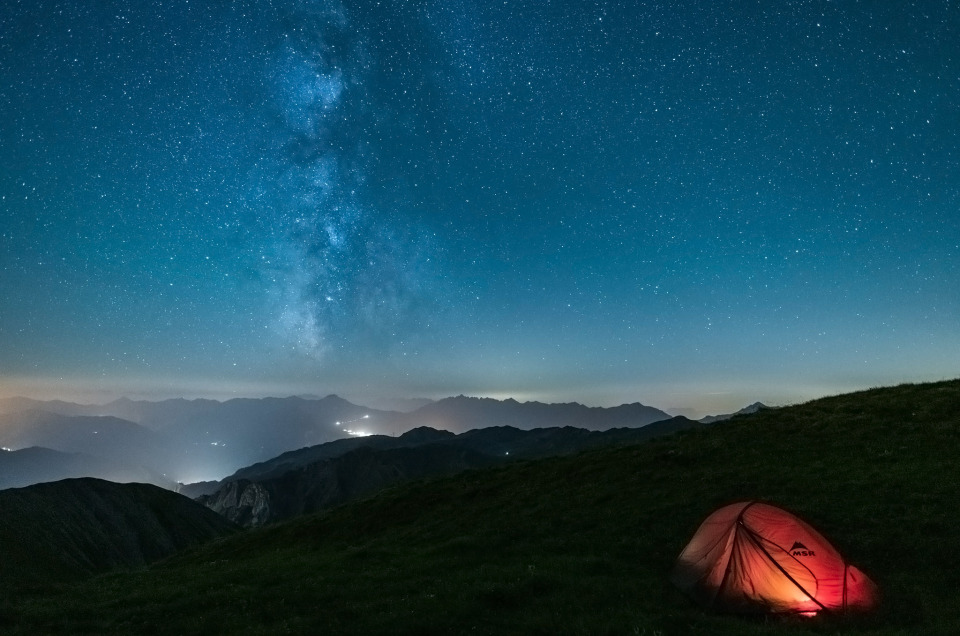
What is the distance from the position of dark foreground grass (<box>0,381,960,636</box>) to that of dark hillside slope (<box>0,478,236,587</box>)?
58204mm

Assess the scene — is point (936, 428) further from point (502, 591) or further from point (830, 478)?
point (502, 591)

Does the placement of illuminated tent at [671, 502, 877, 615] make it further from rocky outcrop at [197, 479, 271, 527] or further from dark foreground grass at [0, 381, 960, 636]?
rocky outcrop at [197, 479, 271, 527]

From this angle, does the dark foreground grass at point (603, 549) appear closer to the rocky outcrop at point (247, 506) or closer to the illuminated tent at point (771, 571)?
the illuminated tent at point (771, 571)

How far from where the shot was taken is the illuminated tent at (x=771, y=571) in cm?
1409

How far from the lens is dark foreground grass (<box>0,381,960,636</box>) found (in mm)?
14328

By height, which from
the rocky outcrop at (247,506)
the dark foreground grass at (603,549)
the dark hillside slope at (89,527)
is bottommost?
the rocky outcrop at (247,506)

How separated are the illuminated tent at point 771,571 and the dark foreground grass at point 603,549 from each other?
66 centimetres

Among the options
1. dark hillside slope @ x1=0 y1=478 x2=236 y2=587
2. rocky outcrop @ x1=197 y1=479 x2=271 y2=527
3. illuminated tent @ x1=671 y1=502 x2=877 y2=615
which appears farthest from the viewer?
rocky outcrop @ x1=197 y1=479 x2=271 y2=527

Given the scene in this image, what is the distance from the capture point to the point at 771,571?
48.3ft

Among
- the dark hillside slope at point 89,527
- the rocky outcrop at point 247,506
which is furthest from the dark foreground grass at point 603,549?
the rocky outcrop at point 247,506

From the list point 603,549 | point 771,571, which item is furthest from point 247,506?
point 771,571

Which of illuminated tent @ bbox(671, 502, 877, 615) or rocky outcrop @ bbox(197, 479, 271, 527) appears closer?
illuminated tent @ bbox(671, 502, 877, 615)

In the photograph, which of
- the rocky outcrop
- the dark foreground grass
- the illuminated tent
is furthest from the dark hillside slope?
the illuminated tent

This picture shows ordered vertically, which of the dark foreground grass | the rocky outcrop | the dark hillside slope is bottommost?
the rocky outcrop
